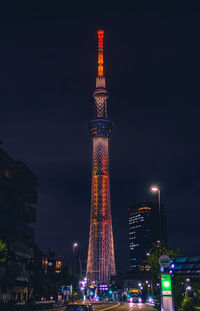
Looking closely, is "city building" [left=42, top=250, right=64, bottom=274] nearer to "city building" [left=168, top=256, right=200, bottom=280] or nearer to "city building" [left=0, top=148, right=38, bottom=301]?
"city building" [left=0, top=148, right=38, bottom=301]

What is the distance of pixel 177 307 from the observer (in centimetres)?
3806

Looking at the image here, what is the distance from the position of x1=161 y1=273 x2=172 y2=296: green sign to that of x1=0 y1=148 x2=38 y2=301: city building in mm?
45447

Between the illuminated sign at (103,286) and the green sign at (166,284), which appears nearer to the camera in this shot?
the green sign at (166,284)

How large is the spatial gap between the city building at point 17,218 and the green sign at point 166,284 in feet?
149

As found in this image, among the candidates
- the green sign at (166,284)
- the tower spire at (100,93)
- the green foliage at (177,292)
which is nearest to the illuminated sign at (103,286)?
the tower spire at (100,93)

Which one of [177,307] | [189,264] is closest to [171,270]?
[189,264]

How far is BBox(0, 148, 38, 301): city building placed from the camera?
251 ft

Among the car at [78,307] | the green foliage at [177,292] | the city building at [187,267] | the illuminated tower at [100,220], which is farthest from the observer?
the illuminated tower at [100,220]

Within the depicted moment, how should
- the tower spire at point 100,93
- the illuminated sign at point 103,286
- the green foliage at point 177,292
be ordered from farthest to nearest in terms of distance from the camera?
the tower spire at point 100,93
the illuminated sign at point 103,286
the green foliage at point 177,292

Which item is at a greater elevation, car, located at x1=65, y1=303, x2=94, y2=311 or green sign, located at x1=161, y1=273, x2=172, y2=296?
green sign, located at x1=161, y1=273, x2=172, y2=296

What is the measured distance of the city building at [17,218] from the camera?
76.6 meters

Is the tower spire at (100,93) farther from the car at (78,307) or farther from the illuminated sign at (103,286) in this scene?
the car at (78,307)

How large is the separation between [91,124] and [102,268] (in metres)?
60.2

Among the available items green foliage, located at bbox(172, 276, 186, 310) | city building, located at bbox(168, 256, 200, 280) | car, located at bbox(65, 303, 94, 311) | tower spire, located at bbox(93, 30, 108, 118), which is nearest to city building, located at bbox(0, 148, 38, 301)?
green foliage, located at bbox(172, 276, 186, 310)
